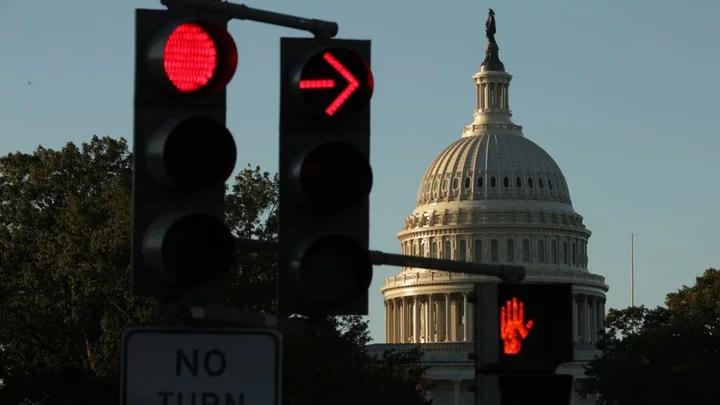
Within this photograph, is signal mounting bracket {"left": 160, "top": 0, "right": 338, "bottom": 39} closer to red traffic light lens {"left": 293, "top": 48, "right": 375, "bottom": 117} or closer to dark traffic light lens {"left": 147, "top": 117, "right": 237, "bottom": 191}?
red traffic light lens {"left": 293, "top": 48, "right": 375, "bottom": 117}

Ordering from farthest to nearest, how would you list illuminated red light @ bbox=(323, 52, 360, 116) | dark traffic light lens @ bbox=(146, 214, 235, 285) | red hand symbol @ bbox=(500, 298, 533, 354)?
red hand symbol @ bbox=(500, 298, 533, 354) < illuminated red light @ bbox=(323, 52, 360, 116) < dark traffic light lens @ bbox=(146, 214, 235, 285)

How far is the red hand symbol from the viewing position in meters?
12.3

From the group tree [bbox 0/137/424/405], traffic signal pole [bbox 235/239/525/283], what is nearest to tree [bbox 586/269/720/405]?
tree [bbox 0/137/424/405]

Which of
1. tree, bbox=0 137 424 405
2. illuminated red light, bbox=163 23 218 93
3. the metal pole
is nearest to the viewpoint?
illuminated red light, bbox=163 23 218 93

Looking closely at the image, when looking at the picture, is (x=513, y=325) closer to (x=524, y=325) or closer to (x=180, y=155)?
(x=524, y=325)

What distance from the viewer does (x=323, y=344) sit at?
97688 mm

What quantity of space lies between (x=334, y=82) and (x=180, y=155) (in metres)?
0.99

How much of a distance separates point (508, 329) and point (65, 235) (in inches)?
3751

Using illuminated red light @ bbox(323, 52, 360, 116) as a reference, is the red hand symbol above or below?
below

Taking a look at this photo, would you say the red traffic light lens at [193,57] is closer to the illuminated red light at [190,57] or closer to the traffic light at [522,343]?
the illuminated red light at [190,57]

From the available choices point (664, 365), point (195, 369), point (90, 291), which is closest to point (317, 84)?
point (195, 369)

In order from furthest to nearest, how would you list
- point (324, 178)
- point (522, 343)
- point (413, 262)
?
point (413, 262), point (522, 343), point (324, 178)

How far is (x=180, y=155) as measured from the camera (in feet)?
34.2

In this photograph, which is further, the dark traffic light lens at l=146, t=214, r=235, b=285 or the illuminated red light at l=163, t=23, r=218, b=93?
the illuminated red light at l=163, t=23, r=218, b=93
